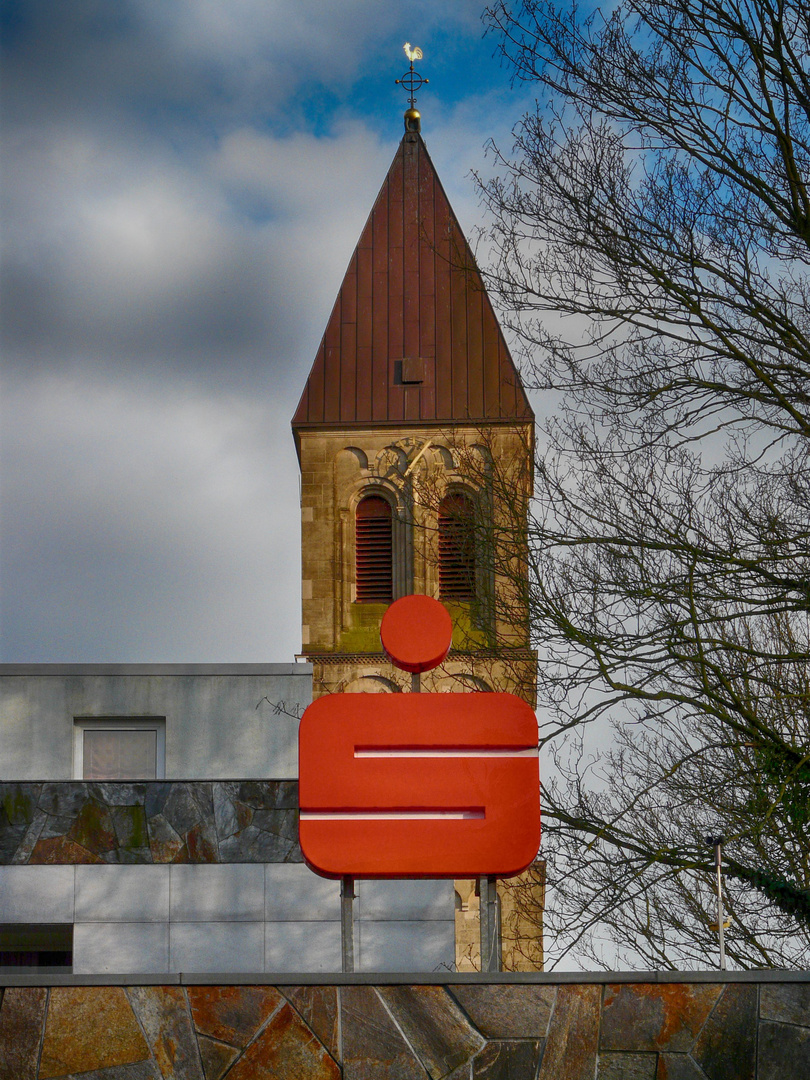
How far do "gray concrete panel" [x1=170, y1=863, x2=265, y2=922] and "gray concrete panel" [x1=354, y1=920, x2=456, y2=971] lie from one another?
111cm

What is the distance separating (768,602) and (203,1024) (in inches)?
224

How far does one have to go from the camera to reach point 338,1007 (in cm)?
788

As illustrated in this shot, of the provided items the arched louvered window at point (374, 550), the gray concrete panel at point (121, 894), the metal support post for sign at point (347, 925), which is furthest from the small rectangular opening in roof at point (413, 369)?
the metal support post for sign at point (347, 925)

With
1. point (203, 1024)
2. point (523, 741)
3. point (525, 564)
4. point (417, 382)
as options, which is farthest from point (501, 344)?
point (203, 1024)

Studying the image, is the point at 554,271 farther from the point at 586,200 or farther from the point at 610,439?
the point at 610,439

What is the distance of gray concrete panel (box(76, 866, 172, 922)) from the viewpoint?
13.6 m

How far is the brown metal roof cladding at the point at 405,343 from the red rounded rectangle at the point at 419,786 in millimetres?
23266

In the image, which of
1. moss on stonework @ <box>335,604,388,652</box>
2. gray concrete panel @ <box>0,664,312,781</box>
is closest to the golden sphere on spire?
moss on stonework @ <box>335,604,388,652</box>

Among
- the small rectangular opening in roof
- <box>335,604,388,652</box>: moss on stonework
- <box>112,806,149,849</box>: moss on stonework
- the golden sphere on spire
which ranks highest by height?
the golden sphere on spire

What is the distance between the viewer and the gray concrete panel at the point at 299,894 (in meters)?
13.7

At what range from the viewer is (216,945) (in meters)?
13.6

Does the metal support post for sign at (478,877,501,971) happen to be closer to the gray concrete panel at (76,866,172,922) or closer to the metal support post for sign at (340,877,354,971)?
→ the metal support post for sign at (340,877,354,971)

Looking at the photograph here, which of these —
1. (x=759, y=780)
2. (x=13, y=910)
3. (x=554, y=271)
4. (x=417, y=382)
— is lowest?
(x=13, y=910)

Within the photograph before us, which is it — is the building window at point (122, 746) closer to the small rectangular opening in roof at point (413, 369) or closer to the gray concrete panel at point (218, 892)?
the gray concrete panel at point (218, 892)
